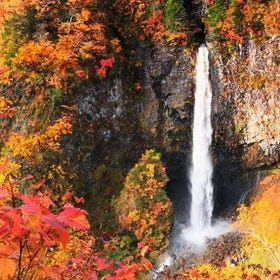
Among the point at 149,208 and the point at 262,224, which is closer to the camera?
the point at 262,224

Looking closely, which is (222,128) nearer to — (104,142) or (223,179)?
(223,179)

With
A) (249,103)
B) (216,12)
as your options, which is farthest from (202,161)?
(216,12)

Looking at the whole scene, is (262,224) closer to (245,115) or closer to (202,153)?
(202,153)

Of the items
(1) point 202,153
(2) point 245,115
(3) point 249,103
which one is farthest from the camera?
(1) point 202,153

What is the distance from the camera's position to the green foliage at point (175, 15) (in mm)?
15758

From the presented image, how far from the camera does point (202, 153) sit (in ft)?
53.8

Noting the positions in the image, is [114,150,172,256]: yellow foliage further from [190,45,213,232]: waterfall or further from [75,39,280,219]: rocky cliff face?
[190,45,213,232]: waterfall

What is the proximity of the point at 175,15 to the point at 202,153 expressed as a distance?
18.8 feet

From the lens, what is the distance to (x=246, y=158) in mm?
15898

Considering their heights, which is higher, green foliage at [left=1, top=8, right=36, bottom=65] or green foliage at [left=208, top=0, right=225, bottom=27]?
green foliage at [left=208, top=0, right=225, bottom=27]

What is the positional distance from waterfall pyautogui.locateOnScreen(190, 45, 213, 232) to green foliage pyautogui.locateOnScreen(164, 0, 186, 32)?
1.27 m

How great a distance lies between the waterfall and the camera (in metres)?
16.1

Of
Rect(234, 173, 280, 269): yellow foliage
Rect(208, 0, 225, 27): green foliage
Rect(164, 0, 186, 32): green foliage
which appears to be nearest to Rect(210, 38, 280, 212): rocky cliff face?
Rect(234, 173, 280, 269): yellow foliage

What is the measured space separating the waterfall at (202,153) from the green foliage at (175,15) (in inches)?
50.0
